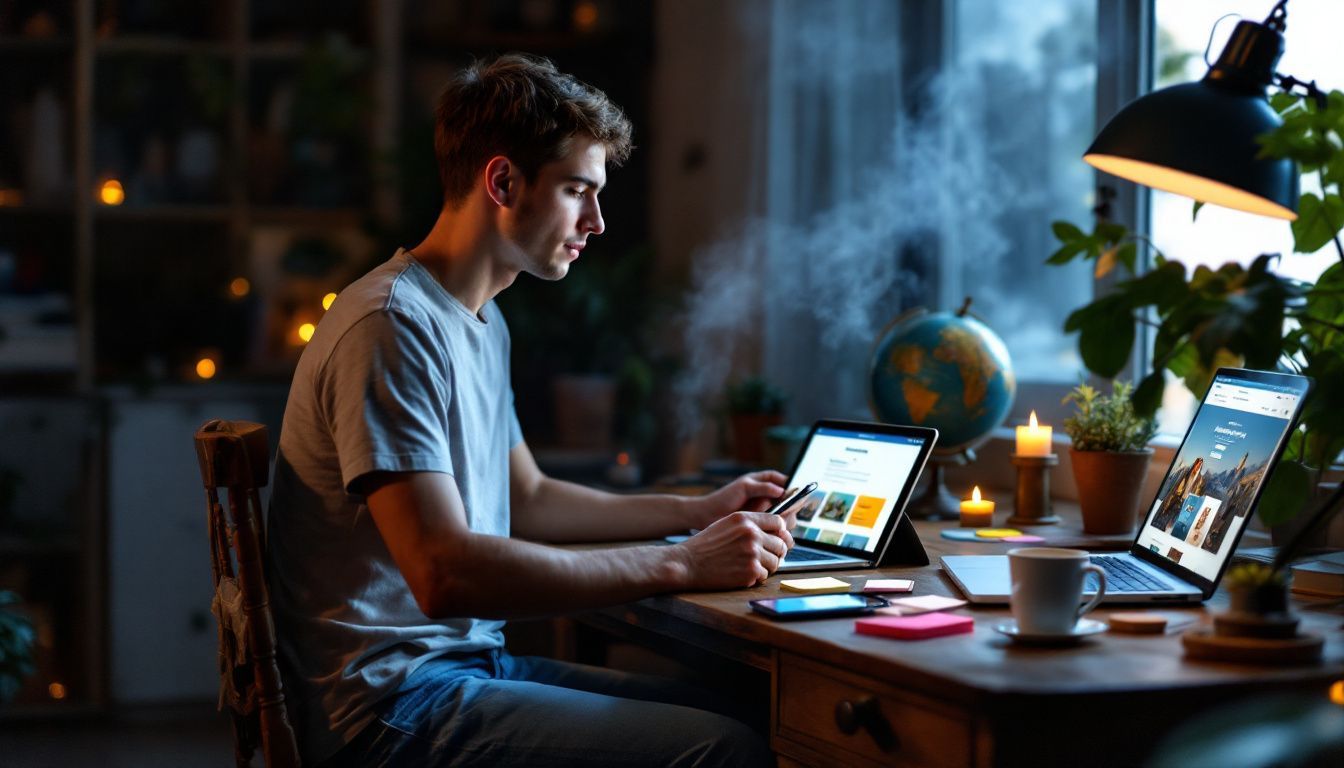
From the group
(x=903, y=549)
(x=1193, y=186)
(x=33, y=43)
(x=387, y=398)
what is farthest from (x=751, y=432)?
(x=33, y=43)

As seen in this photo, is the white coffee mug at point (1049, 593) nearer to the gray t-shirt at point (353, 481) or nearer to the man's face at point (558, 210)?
the gray t-shirt at point (353, 481)

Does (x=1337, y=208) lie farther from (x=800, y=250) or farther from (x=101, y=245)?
(x=101, y=245)

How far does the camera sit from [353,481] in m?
1.39

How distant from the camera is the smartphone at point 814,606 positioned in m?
1.36

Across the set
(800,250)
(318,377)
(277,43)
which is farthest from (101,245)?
(318,377)

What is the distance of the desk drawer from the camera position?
1.14 m

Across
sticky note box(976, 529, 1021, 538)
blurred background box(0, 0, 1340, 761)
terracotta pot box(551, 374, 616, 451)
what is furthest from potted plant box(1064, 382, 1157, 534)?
terracotta pot box(551, 374, 616, 451)

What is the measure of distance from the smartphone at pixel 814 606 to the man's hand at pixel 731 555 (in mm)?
86

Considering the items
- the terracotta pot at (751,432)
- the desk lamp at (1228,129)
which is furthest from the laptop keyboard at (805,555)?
the terracotta pot at (751,432)

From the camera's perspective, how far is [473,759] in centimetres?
141

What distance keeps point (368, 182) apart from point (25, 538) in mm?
1311

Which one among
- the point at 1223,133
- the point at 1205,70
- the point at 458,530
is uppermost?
the point at 1205,70

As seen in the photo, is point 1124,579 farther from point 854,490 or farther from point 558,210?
point 558,210

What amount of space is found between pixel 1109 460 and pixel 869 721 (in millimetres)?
770
